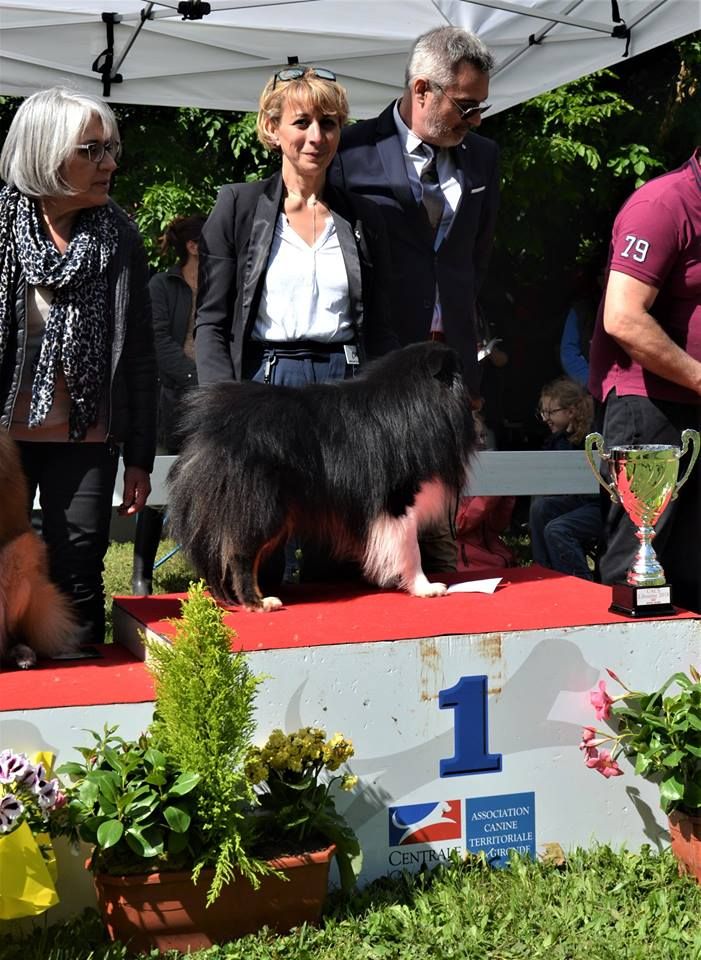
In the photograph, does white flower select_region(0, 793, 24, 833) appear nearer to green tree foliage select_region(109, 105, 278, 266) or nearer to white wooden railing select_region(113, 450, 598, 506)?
white wooden railing select_region(113, 450, 598, 506)

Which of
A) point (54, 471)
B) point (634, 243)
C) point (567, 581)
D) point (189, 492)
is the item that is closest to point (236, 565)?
point (189, 492)

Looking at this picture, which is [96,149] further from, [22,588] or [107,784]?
[107,784]

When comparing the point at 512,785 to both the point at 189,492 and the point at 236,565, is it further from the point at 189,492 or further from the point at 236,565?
the point at 189,492

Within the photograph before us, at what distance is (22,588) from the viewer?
297 centimetres

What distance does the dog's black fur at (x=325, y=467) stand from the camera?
3365mm

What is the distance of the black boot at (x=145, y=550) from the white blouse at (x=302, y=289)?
2935mm

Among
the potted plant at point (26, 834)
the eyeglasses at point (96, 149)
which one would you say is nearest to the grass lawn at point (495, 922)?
the potted plant at point (26, 834)

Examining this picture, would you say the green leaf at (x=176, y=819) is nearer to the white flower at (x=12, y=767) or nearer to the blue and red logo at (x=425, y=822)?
the white flower at (x=12, y=767)

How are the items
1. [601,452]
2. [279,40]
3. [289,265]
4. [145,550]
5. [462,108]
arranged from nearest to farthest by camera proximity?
[289,265], [601,452], [462,108], [145,550], [279,40]

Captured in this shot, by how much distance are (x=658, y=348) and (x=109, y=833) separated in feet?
7.71

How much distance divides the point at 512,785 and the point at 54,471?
1.61m

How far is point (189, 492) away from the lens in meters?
3.42

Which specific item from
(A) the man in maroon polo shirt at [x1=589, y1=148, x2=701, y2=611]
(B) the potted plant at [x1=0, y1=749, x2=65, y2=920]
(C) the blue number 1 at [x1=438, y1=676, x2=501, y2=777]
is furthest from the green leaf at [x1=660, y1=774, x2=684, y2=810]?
(B) the potted plant at [x1=0, y1=749, x2=65, y2=920]

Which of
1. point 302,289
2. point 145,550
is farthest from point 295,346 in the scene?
point 145,550
